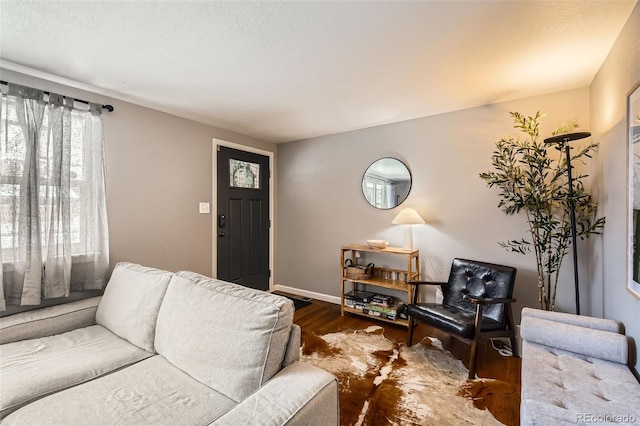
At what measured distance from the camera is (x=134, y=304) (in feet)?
5.97

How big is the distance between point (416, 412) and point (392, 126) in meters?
2.85

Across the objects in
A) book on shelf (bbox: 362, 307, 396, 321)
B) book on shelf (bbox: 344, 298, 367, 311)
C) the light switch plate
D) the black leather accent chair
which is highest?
the light switch plate

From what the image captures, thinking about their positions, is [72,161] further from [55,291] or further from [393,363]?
[393,363]

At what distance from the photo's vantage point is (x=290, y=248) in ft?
14.0

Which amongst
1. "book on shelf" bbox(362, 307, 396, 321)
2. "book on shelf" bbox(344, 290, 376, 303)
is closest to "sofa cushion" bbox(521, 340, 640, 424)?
"book on shelf" bbox(362, 307, 396, 321)

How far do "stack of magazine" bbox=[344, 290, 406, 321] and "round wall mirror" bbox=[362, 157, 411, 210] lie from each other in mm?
1078

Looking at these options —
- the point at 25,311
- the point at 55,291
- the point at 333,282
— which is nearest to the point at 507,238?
the point at 333,282

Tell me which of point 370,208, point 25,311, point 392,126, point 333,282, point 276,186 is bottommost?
point 333,282

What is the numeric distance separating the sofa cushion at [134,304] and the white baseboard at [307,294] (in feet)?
7.88

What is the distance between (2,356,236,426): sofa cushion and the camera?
3.62 feet

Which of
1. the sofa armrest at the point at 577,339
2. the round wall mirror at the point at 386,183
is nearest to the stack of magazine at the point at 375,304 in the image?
the round wall mirror at the point at 386,183

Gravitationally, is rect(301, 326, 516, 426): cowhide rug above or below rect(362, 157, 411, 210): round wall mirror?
below

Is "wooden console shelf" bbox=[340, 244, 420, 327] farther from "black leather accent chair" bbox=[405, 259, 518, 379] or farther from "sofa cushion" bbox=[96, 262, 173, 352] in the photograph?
"sofa cushion" bbox=[96, 262, 173, 352]

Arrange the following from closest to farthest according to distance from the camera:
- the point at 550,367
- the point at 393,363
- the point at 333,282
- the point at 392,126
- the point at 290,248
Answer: the point at 550,367, the point at 393,363, the point at 392,126, the point at 333,282, the point at 290,248
